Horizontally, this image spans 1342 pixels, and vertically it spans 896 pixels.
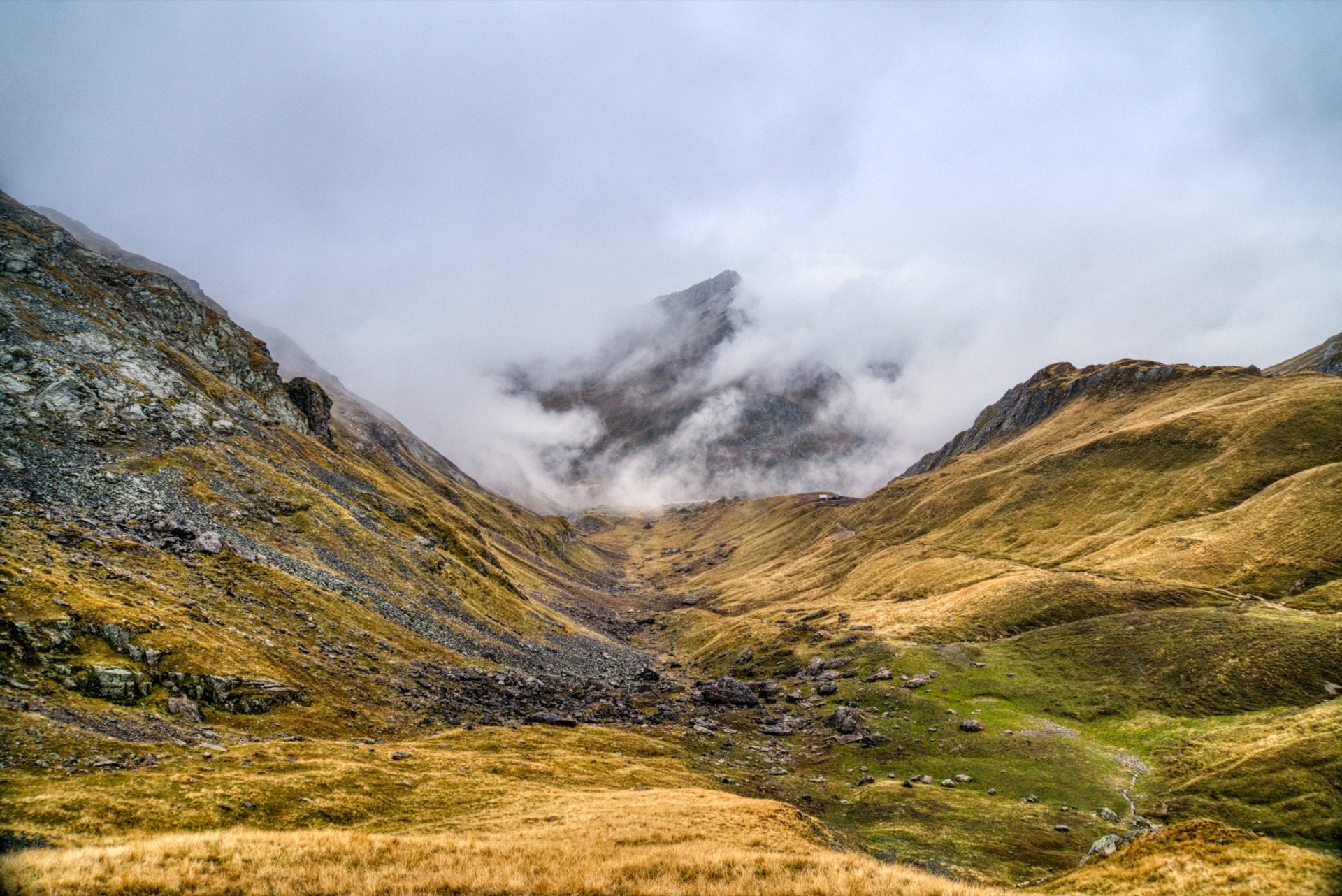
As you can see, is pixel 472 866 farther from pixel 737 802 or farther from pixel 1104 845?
pixel 1104 845

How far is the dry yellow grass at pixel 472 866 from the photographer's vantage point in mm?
16125

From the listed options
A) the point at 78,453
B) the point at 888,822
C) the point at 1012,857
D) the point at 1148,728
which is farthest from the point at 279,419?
the point at 1148,728

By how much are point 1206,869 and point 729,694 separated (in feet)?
202

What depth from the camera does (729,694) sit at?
257 feet

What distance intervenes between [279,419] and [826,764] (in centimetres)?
11264

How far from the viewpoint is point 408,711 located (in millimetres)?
50906

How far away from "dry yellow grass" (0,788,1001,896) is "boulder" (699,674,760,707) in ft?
165

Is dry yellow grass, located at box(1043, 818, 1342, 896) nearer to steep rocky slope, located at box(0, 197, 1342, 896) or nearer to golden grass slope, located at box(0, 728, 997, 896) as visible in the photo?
steep rocky slope, located at box(0, 197, 1342, 896)

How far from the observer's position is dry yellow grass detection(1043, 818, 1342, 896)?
19.9 m

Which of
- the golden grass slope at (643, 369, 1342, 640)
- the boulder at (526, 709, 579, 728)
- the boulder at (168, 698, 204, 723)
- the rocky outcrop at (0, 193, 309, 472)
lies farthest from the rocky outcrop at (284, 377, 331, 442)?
the golden grass slope at (643, 369, 1342, 640)

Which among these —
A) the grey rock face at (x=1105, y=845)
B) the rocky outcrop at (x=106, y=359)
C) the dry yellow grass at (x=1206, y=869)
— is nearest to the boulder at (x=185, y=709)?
the rocky outcrop at (x=106, y=359)

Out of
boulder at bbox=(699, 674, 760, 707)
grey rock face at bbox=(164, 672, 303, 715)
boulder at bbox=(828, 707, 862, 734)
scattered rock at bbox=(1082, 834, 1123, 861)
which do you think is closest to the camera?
scattered rock at bbox=(1082, 834, 1123, 861)

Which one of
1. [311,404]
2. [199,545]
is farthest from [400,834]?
[311,404]

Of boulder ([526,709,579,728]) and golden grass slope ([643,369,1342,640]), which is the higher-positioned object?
golden grass slope ([643,369,1342,640])
